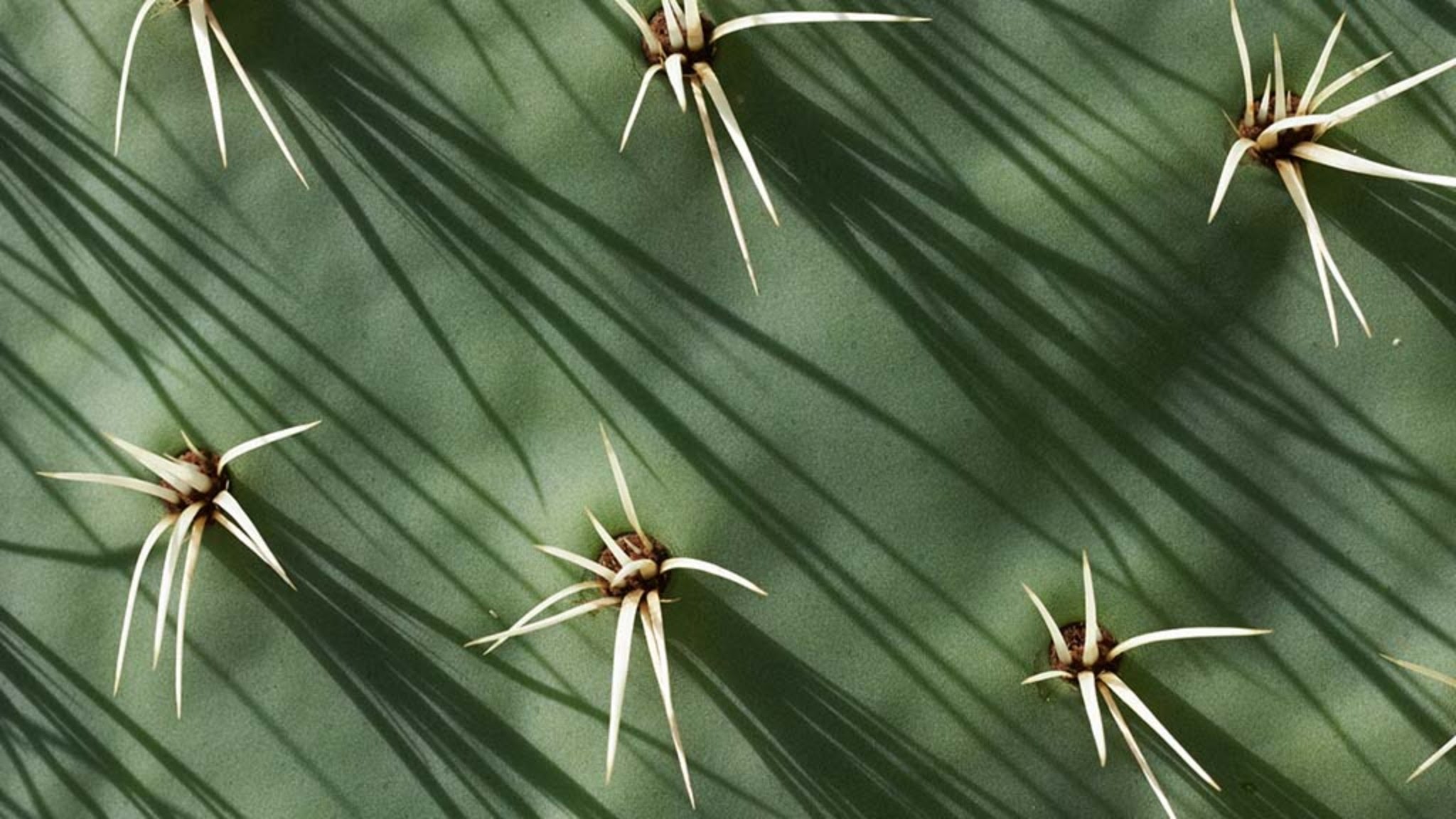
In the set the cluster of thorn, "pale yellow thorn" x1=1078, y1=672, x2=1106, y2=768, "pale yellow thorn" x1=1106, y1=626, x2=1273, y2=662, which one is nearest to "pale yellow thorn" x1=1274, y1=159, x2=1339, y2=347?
the cluster of thorn

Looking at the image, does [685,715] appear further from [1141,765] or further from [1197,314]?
[1197,314]

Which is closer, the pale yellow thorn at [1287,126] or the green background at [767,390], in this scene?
the pale yellow thorn at [1287,126]

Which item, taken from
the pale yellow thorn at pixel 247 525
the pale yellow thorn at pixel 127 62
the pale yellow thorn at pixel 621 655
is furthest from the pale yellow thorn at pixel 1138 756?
the pale yellow thorn at pixel 127 62

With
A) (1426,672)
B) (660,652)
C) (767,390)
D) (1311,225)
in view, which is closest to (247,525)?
(660,652)

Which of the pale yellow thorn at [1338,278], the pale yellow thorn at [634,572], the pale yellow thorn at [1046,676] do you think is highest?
the pale yellow thorn at [1338,278]

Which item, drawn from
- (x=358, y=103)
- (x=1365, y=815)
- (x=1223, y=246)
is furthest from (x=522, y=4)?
(x=1365, y=815)

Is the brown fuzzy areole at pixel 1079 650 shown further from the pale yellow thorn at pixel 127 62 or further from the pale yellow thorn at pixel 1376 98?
the pale yellow thorn at pixel 127 62

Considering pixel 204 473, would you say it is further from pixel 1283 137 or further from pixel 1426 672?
pixel 1426 672
